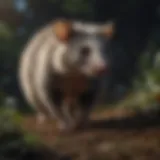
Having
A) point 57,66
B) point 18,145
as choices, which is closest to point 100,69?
point 57,66

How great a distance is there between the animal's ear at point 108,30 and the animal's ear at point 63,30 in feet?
0.33

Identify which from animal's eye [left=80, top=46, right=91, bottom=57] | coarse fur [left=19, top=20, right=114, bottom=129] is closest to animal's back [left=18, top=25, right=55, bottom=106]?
coarse fur [left=19, top=20, right=114, bottom=129]

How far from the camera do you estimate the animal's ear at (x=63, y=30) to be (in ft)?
4.78

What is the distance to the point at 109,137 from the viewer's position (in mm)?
1451

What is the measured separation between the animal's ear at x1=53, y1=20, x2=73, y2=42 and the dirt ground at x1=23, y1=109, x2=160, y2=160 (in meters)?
0.24

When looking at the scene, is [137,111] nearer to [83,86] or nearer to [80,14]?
[83,86]

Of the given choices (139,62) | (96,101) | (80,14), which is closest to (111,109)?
(96,101)

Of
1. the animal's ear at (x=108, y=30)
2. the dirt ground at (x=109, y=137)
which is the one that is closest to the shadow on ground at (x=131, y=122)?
the dirt ground at (x=109, y=137)

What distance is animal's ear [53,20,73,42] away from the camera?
146 cm

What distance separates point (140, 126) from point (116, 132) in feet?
0.27

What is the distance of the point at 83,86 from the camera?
1.48 meters

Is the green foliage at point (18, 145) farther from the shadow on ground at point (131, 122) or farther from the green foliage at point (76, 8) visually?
the green foliage at point (76, 8)

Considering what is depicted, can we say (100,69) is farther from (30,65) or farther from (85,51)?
(30,65)

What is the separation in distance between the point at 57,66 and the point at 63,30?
11 cm
